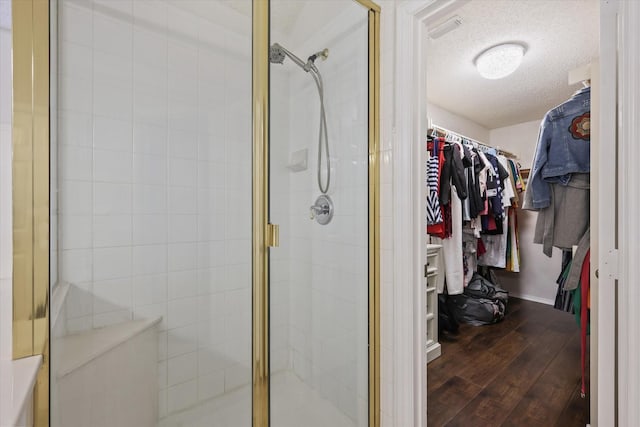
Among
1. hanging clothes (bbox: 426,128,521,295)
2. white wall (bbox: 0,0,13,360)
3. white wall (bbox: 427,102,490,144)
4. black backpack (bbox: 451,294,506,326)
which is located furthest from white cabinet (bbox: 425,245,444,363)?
white wall (bbox: 0,0,13,360)

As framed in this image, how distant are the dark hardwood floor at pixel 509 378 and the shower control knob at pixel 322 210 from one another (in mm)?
1262

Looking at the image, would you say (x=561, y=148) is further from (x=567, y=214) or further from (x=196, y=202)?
(x=196, y=202)

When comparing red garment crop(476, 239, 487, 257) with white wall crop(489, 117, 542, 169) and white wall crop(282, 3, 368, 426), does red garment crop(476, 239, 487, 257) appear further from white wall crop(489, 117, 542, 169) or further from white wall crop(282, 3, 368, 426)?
white wall crop(282, 3, 368, 426)

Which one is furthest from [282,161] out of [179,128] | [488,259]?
[488,259]

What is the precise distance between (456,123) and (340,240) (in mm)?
2857

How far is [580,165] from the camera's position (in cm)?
142

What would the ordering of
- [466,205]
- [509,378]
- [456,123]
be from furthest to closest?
[456,123]
[466,205]
[509,378]

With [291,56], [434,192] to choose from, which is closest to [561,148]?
[434,192]

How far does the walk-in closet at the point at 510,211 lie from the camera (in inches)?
58.2

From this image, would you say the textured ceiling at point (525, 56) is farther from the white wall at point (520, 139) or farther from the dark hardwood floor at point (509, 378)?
the dark hardwood floor at point (509, 378)

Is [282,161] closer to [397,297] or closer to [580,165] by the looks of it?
[397,297]

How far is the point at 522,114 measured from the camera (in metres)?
3.38

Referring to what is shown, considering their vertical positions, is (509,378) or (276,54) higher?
(276,54)

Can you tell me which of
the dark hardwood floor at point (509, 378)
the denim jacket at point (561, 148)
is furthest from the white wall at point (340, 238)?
the denim jacket at point (561, 148)
